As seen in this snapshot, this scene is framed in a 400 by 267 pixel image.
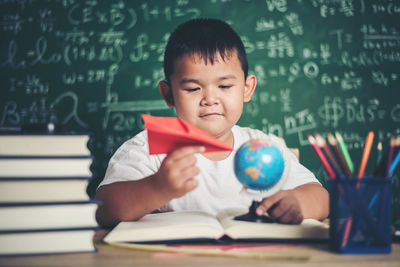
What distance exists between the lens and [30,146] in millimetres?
796

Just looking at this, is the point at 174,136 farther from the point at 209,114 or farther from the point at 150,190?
the point at 209,114

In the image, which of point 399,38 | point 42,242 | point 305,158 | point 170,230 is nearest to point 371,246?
point 170,230

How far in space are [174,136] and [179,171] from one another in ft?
0.47

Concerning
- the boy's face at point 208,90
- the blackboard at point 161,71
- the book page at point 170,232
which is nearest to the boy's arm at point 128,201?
the book page at point 170,232

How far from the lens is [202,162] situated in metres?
1.76

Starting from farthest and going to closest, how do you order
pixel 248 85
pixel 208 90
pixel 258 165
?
pixel 248 85 → pixel 208 90 → pixel 258 165

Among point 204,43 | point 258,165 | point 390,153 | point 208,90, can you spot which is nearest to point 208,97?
point 208,90

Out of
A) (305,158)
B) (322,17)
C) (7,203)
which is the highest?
(322,17)

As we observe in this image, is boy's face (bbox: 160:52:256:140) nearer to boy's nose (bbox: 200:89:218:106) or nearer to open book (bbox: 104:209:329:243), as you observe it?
boy's nose (bbox: 200:89:218:106)

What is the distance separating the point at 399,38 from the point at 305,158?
3.99 ft

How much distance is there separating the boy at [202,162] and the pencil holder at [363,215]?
0.26 meters

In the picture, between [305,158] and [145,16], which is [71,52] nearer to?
[145,16]

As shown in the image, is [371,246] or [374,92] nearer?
[371,246]

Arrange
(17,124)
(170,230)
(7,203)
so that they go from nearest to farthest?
(7,203) < (170,230) < (17,124)
